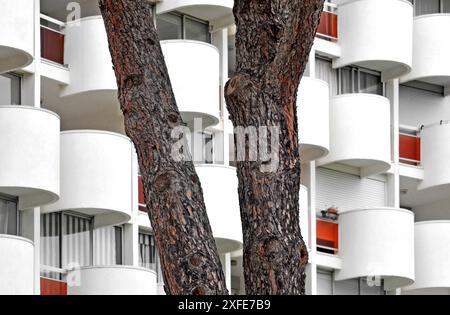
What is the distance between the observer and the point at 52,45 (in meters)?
45.0

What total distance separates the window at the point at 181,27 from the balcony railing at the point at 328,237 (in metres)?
6.19

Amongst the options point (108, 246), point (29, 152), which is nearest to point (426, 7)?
point (108, 246)

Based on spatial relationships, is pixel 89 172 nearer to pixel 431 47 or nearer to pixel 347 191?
pixel 347 191

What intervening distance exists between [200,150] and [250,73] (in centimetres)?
2932

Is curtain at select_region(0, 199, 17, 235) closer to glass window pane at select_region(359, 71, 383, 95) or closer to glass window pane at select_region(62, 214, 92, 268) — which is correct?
glass window pane at select_region(62, 214, 92, 268)

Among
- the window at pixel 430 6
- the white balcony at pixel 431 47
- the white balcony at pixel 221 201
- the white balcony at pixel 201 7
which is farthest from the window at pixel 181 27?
the window at pixel 430 6

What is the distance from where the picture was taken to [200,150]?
4888cm

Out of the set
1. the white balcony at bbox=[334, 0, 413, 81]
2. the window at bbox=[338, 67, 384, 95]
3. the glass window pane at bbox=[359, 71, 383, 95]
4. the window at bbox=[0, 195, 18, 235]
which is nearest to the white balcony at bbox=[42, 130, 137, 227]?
the window at bbox=[0, 195, 18, 235]

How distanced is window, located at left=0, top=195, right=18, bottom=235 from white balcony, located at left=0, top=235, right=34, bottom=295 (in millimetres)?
1838

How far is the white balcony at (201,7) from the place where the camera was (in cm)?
4775

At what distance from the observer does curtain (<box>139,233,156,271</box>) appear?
47.6 m

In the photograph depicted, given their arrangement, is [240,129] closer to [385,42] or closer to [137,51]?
[137,51]

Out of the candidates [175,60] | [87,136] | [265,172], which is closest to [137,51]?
[265,172]

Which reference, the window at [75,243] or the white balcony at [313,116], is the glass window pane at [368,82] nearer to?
the white balcony at [313,116]
